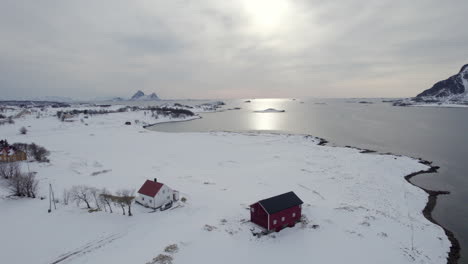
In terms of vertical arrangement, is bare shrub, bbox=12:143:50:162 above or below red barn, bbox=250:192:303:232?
above

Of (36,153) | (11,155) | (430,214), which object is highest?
(11,155)

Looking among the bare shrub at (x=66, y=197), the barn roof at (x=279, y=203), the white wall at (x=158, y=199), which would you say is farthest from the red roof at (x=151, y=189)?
the barn roof at (x=279, y=203)

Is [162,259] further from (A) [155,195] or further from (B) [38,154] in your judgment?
(B) [38,154]

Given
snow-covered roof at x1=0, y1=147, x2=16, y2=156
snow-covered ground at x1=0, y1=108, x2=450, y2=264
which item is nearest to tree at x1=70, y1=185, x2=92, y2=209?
snow-covered ground at x1=0, y1=108, x2=450, y2=264

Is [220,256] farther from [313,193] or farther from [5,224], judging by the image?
[5,224]

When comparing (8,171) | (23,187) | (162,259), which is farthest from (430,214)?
(8,171)

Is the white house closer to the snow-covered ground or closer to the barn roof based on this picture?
the snow-covered ground

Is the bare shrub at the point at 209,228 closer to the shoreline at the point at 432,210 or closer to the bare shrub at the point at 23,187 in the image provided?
the shoreline at the point at 432,210
